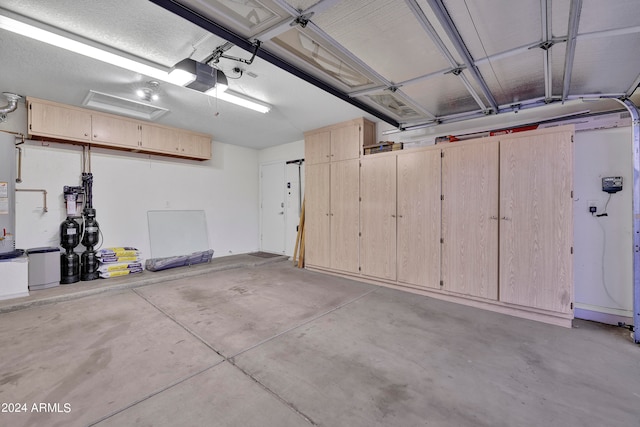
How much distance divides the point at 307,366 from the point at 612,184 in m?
3.75

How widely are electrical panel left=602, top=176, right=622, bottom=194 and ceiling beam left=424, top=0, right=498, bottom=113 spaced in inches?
63.2

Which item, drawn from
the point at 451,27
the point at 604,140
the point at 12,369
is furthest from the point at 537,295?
the point at 12,369

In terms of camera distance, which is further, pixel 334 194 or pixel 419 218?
pixel 334 194

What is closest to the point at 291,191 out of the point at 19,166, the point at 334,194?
the point at 334,194

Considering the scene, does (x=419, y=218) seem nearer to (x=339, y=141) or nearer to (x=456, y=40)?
(x=339, y=141)

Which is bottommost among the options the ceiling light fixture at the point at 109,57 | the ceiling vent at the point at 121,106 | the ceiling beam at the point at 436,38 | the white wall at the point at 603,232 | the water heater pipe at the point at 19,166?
the white wall at the point at 603,232

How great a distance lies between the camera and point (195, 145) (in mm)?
5480

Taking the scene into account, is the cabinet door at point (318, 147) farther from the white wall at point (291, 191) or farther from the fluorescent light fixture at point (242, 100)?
the fluorescent light fixture at point (242, 100)

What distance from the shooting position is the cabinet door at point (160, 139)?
481 cm

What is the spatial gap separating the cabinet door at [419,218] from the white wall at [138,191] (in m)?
4.20

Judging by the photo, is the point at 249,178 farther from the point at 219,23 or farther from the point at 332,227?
the point at 219,23

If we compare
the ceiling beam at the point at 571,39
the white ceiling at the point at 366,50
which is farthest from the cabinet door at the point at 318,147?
the ceiling beam at the point at 571,39

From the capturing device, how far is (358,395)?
1.82 meters

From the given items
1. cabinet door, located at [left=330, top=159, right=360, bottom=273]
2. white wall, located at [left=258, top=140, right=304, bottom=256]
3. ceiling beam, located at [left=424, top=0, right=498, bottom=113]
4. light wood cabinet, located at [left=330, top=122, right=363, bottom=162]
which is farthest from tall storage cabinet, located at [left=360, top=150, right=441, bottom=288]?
white wall, located at [left=258, top=140, right=304, bottom=256]
